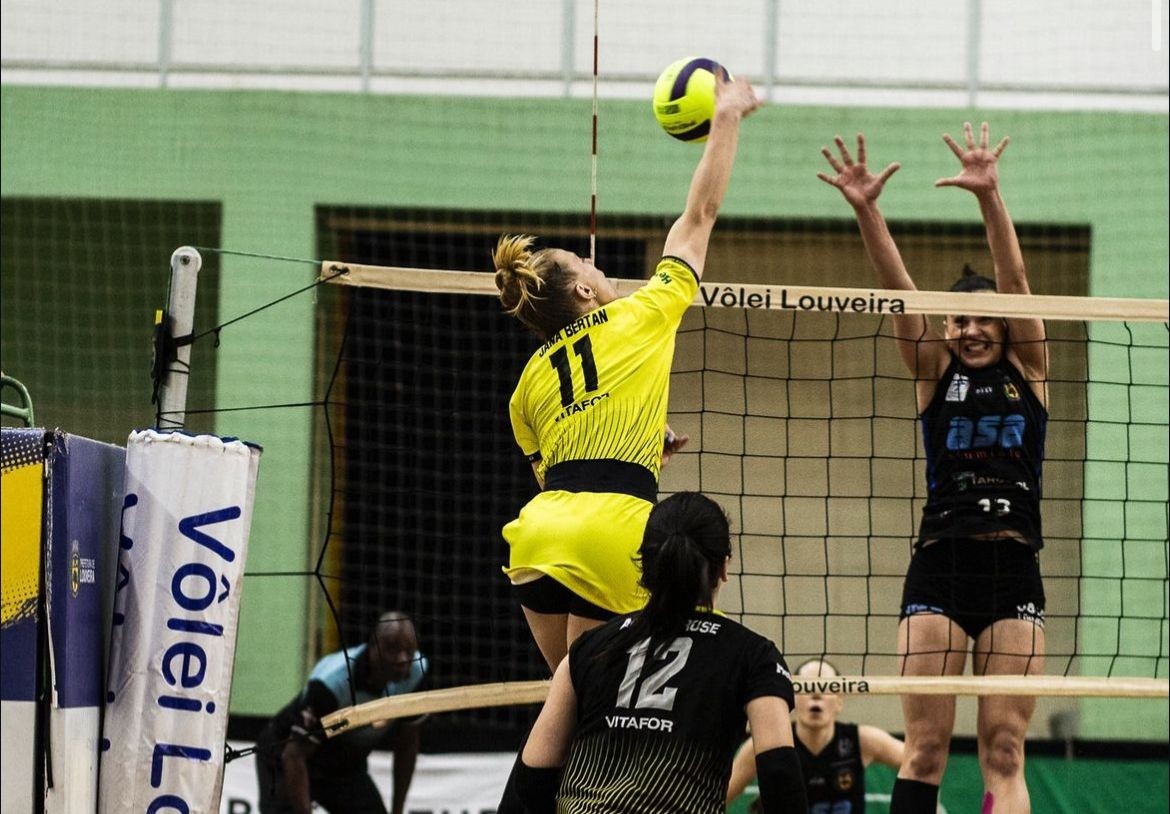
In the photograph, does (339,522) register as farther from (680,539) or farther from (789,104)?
(680,539)

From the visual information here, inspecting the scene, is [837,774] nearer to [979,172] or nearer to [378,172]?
[979,172]

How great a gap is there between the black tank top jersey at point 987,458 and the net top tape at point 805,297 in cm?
25

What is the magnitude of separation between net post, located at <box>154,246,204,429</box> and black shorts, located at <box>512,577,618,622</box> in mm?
1381

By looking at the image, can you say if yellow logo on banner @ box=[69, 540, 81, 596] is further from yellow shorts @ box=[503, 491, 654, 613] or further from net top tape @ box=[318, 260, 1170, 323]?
net top tape @ box=[318, 260, 1170, 323]

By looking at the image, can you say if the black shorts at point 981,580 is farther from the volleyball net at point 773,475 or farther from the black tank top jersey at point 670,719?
the volleyball net at point 773,475

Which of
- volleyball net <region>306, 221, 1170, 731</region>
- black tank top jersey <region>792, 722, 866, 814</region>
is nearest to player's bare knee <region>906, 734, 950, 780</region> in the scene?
black tank top jersey <region>792, 722, 866, 814</region>

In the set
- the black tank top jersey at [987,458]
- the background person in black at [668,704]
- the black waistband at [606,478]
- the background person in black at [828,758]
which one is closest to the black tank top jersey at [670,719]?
the background person in black at [668,704]

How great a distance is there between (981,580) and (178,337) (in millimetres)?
2844

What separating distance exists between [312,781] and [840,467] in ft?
14.3

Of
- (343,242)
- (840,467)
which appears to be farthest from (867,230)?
(343,242)

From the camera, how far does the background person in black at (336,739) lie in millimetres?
8609

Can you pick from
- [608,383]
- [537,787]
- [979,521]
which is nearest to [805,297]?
[979,521]

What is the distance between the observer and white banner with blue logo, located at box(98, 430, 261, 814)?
452cm

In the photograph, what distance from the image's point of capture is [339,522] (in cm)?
1189
